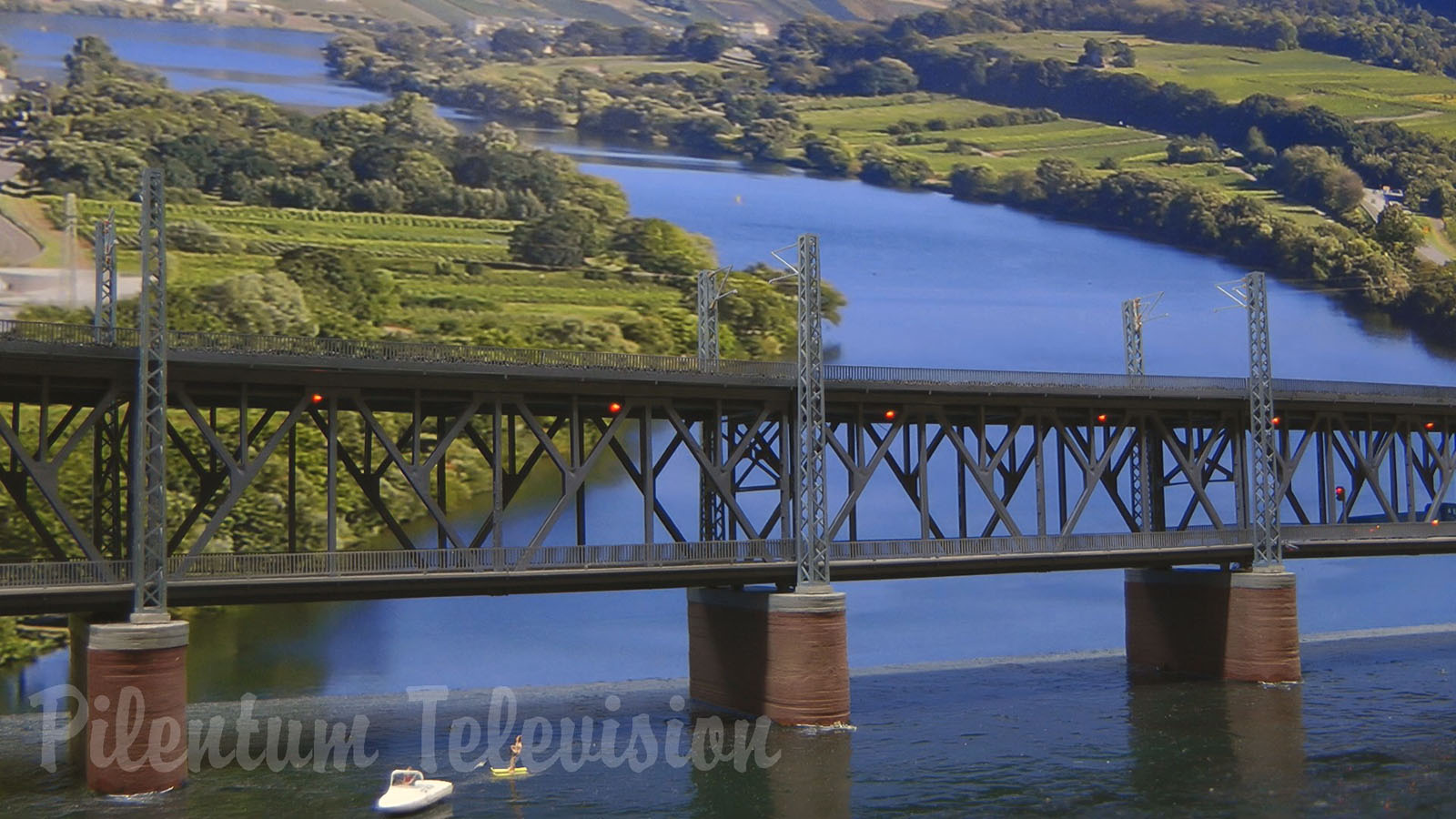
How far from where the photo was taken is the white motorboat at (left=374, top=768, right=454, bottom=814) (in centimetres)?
5009

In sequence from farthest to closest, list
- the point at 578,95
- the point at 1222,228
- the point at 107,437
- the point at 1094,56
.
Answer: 1. the point at 1094,56
2. the point at 578,95
3. the point at 1222,228
4. the point at 107,437

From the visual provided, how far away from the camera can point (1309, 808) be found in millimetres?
51688

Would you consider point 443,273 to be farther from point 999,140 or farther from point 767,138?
point 999,140

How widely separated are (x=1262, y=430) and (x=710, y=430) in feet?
85.7

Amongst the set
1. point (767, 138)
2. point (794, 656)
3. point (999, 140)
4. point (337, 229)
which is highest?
point (999, 140)

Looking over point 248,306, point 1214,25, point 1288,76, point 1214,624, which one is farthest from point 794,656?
point 1214,25

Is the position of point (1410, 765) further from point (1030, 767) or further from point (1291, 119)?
point (1291, 119)

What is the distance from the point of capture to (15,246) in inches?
4727

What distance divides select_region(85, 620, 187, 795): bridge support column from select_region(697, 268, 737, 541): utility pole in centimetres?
2374

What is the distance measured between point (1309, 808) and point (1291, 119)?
135 metres

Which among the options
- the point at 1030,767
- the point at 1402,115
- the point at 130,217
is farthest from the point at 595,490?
the point at 1402,115

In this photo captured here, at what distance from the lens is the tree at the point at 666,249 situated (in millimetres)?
143000

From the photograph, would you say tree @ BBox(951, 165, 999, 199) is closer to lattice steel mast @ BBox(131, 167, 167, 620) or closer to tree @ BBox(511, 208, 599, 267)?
tree @ BBox(511, 208, 599, 267)

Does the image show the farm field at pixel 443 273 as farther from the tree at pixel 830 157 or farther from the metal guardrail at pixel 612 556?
the metal guardrail at pixel 612 556
